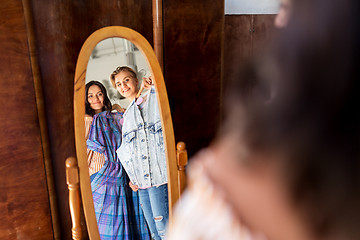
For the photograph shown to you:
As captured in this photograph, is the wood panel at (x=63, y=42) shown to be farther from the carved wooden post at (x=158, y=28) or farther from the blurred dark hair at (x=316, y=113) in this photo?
the blurred dark hair at (x=316, y=113)

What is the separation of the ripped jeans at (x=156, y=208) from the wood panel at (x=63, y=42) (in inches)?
15.0

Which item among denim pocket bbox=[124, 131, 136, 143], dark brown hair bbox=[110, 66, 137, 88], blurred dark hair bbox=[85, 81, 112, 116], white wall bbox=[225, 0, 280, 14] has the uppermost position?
white wall bbox=[225, 0, 280, 14]

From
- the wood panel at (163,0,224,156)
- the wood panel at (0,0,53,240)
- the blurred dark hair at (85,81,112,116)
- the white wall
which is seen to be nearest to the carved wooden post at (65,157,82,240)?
the blurred dark hair at (85,81,112,116)

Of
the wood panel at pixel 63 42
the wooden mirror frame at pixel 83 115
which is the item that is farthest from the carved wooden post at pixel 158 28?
the wooden mirror frame at pixel 83 115

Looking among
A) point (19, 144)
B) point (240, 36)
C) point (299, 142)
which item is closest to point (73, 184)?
point (19, 144)

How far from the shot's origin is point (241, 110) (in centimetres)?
23

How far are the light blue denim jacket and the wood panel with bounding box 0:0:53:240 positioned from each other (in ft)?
1.20

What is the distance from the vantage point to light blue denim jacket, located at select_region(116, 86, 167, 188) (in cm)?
112

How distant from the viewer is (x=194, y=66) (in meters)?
1.48

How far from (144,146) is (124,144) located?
0.25ft

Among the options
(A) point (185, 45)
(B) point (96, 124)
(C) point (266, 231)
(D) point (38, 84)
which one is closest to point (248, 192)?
(C) point (266, 231)

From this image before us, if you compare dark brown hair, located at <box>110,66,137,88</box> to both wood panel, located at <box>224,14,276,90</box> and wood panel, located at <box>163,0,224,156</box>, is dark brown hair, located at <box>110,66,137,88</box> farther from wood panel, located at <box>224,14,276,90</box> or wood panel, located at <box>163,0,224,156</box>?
wood panel, located at <box>224,14,276,90</box>

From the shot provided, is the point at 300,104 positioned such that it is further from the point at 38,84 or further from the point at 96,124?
the point at 38,84

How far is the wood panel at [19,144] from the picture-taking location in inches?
42.7
